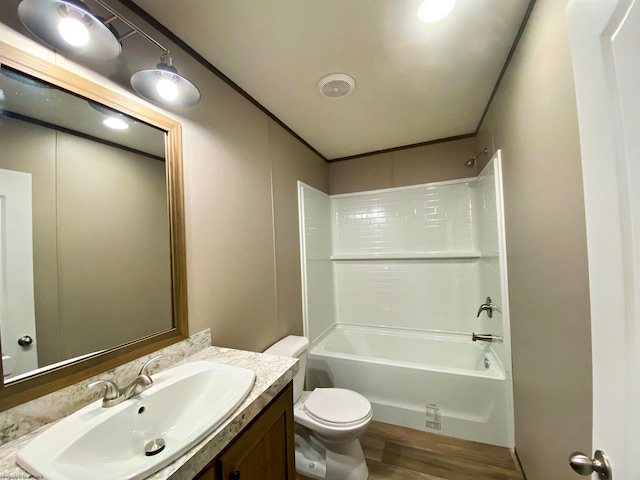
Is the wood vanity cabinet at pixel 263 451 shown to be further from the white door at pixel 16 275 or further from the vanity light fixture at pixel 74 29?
the vanity light fixture at pixel 74 29

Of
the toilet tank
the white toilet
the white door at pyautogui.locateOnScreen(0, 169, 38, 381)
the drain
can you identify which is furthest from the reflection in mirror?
the white toilet

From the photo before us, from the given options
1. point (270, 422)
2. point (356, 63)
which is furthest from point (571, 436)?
point (356, 63)

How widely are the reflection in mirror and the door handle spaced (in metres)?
1.40

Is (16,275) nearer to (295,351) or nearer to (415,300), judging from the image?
(295,351)

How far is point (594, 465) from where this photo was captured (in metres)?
0.52

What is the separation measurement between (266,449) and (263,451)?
0.06 ft

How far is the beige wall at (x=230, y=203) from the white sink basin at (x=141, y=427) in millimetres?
331

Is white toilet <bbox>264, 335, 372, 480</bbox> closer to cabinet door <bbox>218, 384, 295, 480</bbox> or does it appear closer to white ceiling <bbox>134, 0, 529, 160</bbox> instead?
cabinet door <bbox>218, 384, 295, 480</bbox>

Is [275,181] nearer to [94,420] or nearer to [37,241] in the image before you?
[37,241]

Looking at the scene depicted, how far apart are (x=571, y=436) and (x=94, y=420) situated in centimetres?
166

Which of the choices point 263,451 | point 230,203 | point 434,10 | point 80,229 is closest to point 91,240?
point 80,229

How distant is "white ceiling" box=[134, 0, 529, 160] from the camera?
1.11m

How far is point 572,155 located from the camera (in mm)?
850

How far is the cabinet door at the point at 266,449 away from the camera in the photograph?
0.77 meters
